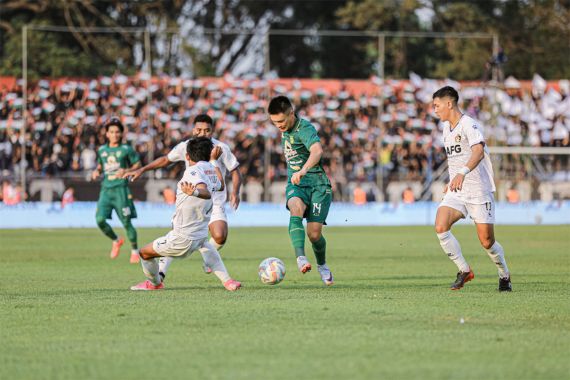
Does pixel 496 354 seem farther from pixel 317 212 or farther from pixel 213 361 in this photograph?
pixel 317 212

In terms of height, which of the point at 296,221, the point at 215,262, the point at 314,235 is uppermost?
the point at 296,221

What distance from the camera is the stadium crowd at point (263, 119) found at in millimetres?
32000

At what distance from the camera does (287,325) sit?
8.54 meters

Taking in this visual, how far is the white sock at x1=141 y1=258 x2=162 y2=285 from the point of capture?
11.3m

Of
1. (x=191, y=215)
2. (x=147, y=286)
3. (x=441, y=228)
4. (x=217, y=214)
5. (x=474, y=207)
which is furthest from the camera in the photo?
(x=217, y=214)

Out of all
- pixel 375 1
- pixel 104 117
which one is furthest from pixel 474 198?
pixel 375 1

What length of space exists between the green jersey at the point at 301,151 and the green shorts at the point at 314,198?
64 mm

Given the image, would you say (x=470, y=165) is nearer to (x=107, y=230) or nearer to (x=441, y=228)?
(x=441, y=228)

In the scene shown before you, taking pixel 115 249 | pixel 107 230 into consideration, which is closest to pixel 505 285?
pixel 107 230

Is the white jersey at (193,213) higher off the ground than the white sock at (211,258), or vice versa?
the white jersey at (193,213)

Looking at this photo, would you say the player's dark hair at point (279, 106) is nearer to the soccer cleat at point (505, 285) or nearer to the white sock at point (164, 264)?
the white sock at point (164, 264)

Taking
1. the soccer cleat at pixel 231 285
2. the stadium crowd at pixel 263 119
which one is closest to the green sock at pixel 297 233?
the soccer cleat at pixel 231 285

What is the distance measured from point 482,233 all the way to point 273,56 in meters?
38.6

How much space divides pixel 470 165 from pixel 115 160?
7.54 m
